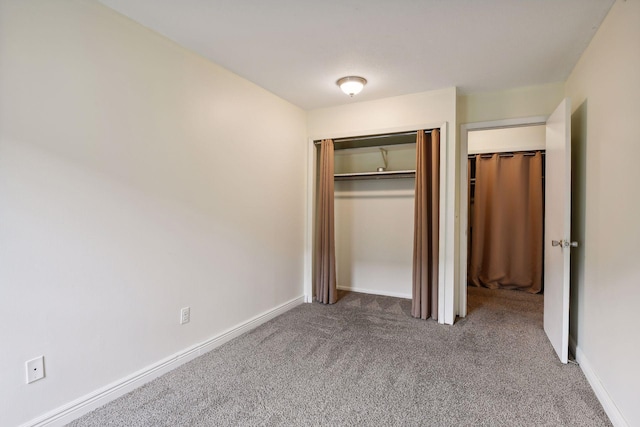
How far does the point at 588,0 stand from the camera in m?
1.68

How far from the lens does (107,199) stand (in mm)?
1778

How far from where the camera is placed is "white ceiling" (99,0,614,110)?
5.80 ft

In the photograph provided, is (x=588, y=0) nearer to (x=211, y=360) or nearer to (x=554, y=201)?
(x=554, y=201)

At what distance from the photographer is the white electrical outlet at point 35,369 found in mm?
1482

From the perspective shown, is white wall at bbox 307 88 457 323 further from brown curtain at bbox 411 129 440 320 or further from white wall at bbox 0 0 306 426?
white wall at bbox 0 0 306 426

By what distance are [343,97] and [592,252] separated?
2.49 metres

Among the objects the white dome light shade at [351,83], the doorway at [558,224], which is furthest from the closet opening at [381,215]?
the doorway at [558,224]

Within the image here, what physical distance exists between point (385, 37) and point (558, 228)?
77.3 inches

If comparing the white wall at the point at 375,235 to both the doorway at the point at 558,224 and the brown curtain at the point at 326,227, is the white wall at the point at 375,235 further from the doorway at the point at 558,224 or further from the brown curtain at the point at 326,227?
the doorway at the point at 558,224

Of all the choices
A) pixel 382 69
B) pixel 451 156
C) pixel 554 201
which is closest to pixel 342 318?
pixel 451 156

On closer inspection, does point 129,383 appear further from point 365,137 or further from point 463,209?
point 463,209

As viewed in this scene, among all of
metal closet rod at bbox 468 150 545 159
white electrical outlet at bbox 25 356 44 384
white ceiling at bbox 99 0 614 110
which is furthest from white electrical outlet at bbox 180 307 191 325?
metal closet rod at bbox 468 150 545 159

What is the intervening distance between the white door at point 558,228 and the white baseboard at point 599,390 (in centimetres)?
11

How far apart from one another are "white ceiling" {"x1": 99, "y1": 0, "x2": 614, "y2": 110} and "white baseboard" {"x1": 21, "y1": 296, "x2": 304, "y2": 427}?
2.24 meters
